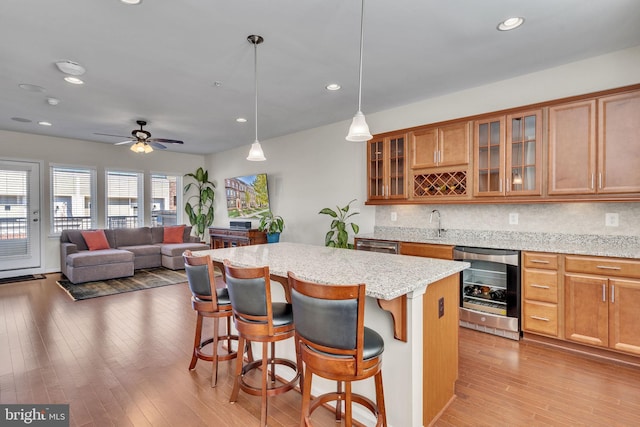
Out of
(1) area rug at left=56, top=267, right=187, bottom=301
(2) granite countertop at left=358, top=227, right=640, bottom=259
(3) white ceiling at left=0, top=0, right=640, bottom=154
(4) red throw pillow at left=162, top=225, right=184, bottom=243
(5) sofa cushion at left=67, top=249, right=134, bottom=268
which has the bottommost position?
(1) area rug at left=56, top=267, right=187, bottom=301

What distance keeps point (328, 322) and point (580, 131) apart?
3144mm

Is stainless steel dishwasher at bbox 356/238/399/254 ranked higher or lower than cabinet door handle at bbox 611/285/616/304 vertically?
higher

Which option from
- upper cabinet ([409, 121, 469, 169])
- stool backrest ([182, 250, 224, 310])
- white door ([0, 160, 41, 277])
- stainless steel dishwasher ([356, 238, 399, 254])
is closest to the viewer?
stool backrest ([182, 250, 224, 310])

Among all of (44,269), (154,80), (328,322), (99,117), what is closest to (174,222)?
(44,269)

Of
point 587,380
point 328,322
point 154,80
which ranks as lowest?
point 587,380

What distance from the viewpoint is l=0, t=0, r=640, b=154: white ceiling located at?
2385 mm

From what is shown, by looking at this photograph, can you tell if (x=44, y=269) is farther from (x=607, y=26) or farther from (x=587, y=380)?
(x=607, y=26)

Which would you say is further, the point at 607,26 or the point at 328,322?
the point at 607,26

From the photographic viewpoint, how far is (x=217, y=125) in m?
5.71

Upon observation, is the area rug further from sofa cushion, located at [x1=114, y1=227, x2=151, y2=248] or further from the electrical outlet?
the electrical outlet

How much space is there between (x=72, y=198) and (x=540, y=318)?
8470 millimetres

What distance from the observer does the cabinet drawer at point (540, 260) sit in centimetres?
302

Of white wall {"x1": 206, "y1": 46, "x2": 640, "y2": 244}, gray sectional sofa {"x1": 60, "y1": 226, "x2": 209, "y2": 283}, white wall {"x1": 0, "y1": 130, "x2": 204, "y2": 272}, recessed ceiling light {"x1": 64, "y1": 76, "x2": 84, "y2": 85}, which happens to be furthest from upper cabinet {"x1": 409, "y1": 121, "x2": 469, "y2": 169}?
white wall {"x1": 0, "y1": 130, "x2": 204, "y2": 272}

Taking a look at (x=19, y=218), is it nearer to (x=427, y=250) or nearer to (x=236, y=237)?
(x=236, y=237)
